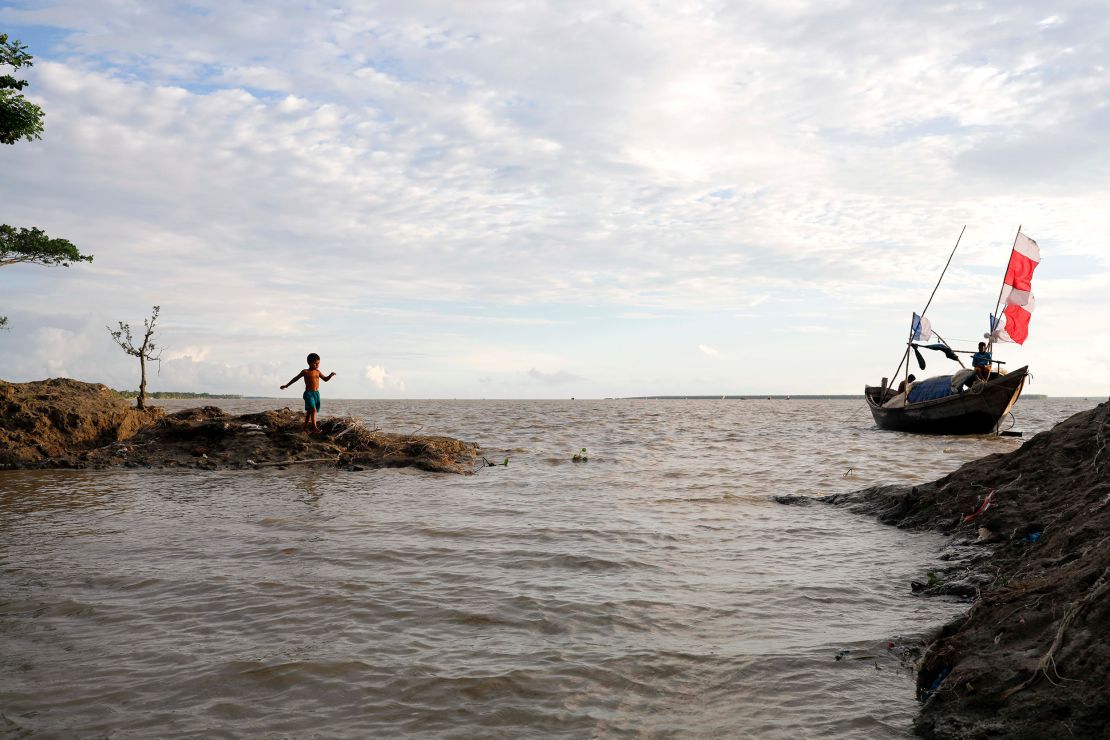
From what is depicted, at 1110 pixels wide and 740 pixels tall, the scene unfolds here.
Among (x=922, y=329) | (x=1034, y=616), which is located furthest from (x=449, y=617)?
(x=922, y=329)

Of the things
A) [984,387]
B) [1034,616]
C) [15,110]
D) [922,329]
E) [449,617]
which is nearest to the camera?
[1034,616]

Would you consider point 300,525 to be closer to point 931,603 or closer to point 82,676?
point 82,676

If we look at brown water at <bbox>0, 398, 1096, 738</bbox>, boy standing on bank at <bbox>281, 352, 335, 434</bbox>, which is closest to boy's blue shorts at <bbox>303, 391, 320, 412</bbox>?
boy standing on bank at <bbox>281, 352, 335, 434</bbox>

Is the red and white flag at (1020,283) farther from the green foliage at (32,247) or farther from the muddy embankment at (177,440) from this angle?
the green foliage at (32,247)

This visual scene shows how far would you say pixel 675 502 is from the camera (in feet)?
36.0

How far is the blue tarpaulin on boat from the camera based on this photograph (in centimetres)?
2789

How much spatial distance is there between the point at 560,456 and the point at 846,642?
13.9 m

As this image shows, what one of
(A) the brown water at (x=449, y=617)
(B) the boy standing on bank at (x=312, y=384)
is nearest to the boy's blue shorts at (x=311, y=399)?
(B) the boy standing on bank at (x=312, y=384)

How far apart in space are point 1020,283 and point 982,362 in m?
3.15

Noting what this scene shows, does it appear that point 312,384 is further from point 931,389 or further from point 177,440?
point 931,389

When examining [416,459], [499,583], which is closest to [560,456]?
[416,459]

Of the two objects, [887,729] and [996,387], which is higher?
[996,387]

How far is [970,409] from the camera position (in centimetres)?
2653

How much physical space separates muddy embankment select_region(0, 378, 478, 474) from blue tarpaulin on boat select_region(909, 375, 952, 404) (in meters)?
20.6
